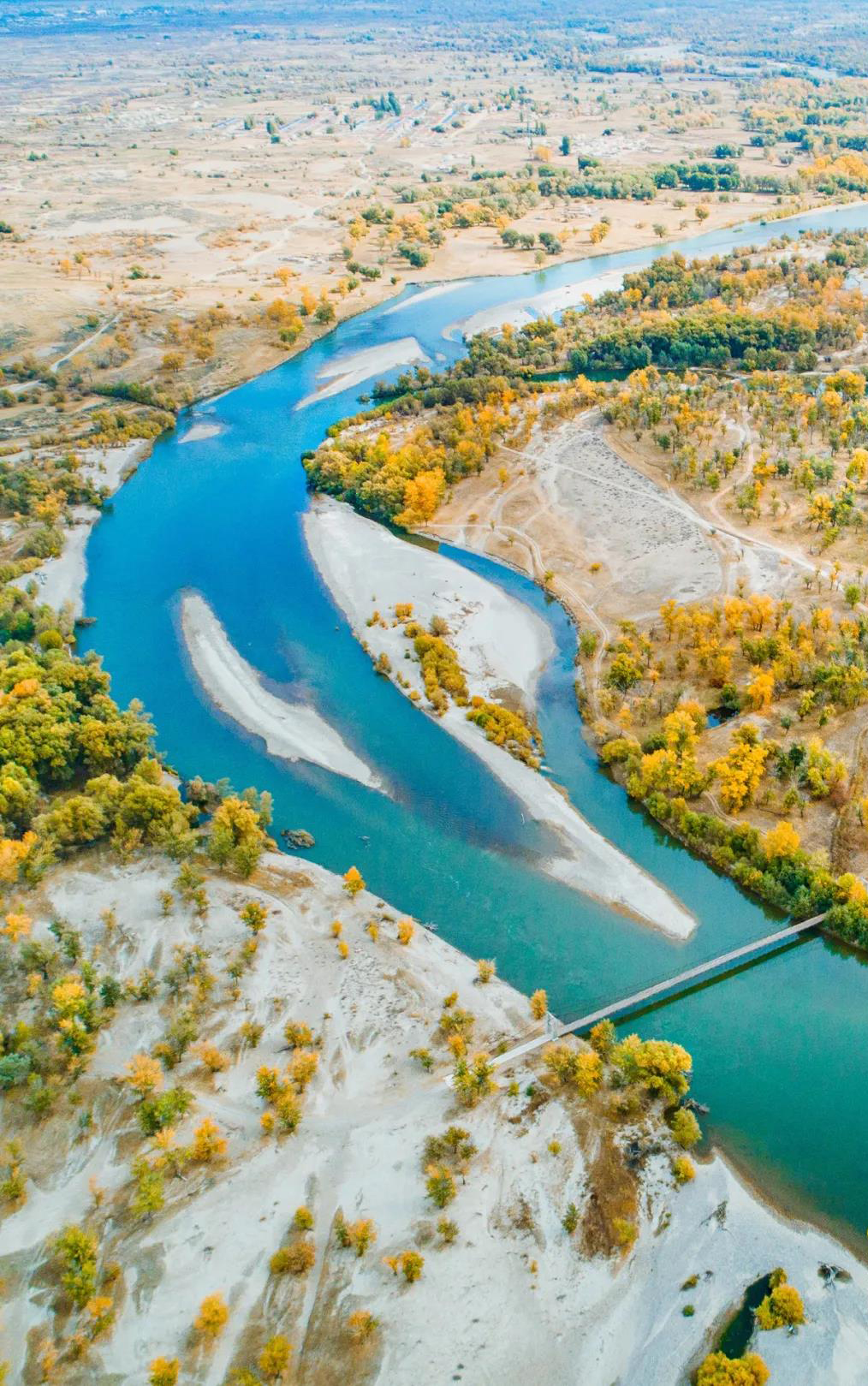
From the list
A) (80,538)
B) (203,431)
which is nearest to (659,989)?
(80,538)

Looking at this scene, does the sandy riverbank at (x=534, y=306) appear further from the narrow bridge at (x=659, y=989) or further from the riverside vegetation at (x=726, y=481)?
the narrow bridge at (x=659, y=989)

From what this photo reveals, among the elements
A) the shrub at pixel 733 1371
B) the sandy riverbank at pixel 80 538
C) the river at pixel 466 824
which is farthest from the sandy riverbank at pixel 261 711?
the shrub at pixel 733 1371

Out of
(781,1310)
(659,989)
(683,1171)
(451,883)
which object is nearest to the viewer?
(781,1310)

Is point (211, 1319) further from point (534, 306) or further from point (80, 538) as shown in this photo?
point (534, 306)

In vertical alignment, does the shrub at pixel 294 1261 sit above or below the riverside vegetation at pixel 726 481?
below

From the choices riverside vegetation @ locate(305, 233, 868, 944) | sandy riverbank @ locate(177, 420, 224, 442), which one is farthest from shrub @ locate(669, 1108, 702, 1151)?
sandy riverbank @ locate(177, 420, 224, 442)

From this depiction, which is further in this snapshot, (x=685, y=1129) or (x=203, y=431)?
(x=203, y=431)

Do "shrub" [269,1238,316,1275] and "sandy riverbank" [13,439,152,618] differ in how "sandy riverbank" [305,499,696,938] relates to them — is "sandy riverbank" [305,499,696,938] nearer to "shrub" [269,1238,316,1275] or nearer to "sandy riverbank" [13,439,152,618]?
"sandy riverbank" [13,439,152,618]
